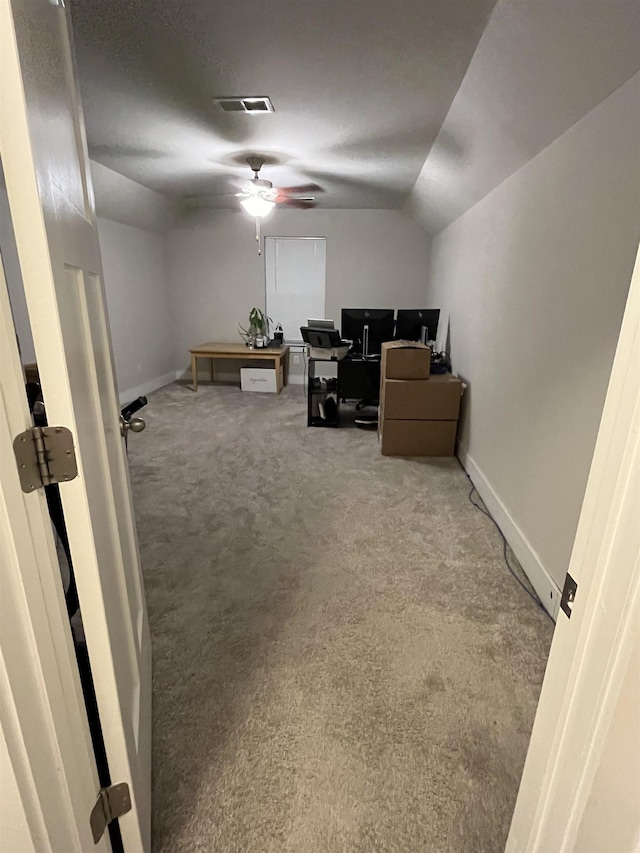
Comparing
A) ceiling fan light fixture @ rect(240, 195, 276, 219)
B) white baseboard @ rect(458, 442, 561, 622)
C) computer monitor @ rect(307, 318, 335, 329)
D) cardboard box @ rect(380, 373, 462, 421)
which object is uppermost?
ceiling fan light fixture @ rect(240, 195, 276, 219)

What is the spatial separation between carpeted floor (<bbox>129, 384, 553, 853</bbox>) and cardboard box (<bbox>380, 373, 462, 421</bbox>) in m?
0.66

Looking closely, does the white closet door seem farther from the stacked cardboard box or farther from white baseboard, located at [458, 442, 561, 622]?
white baseboard, located at [458, 442, 561, 622]

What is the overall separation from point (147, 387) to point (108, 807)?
17.1ft

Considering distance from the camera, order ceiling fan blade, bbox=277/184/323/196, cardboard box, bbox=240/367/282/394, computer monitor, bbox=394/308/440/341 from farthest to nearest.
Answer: cardboard box, bbox=240/367/282/394, ceiling fan blade, bbox=277/184/323/196, computer monitor, bbox=394/308/440/341

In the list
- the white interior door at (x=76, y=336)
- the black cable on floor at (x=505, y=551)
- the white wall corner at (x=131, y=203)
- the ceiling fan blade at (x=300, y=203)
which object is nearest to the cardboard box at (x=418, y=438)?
the black cable on floor at (x=505, y=551)

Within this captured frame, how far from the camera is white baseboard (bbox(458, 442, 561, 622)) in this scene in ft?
6.10

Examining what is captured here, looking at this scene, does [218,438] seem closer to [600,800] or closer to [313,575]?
[313,575]

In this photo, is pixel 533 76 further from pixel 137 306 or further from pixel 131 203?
pixel 137 306

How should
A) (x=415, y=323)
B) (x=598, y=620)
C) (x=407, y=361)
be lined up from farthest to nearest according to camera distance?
1. (x=415, y=323)
2. (x=407, y=361)
3. (x=598, y=620)

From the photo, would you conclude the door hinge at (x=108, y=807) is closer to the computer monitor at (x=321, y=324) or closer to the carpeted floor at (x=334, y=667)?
the carpeted floor at (x=334, y=667)

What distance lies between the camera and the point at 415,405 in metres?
3.46

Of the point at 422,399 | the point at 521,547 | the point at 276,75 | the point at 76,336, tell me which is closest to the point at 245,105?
the point at 276,75

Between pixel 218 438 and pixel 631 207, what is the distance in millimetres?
3364

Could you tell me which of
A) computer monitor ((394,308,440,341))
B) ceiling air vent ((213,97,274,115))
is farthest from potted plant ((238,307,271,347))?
ceiling air vent ((213,97,274,115))
